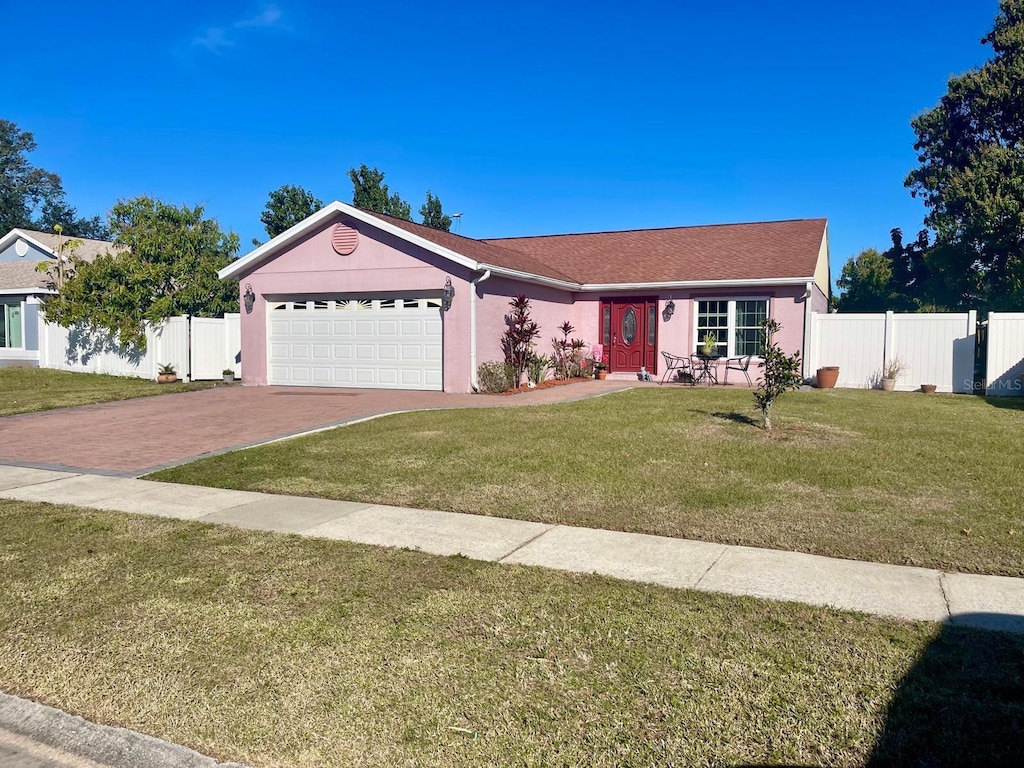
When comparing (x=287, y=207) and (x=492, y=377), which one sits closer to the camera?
(x=492, y=377)

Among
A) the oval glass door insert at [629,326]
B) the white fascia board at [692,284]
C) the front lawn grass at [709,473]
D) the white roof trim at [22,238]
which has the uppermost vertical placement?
the white roof trim at [22,238]

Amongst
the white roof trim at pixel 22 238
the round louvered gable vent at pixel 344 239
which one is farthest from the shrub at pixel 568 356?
the white roof trim at pixel 22 238

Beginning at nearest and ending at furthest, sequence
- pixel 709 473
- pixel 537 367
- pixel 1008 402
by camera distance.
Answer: pixel 709 473, pixel 1008 402, pixel 537 367

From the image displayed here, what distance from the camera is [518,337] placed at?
1862 centimetres

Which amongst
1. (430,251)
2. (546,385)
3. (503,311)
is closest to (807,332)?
(546,385)

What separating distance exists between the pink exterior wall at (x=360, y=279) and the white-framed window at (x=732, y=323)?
7019mm

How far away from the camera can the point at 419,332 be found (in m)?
18.2

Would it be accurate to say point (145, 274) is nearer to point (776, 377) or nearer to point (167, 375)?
point (167, 375)

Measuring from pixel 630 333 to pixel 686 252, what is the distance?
320 cm

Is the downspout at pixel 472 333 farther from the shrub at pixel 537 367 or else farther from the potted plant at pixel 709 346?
the potted plant at pixel 709 346

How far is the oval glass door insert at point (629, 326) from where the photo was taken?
21.8m

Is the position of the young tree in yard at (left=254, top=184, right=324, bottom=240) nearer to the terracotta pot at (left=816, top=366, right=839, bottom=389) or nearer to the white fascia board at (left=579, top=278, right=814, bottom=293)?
the white fascia board at (left=579, top=278, right=814, bottom=293)

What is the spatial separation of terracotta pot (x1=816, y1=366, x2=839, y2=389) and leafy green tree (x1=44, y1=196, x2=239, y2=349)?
18.7 meters

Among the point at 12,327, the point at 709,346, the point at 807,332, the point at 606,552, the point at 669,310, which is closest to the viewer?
the point at 606,552
